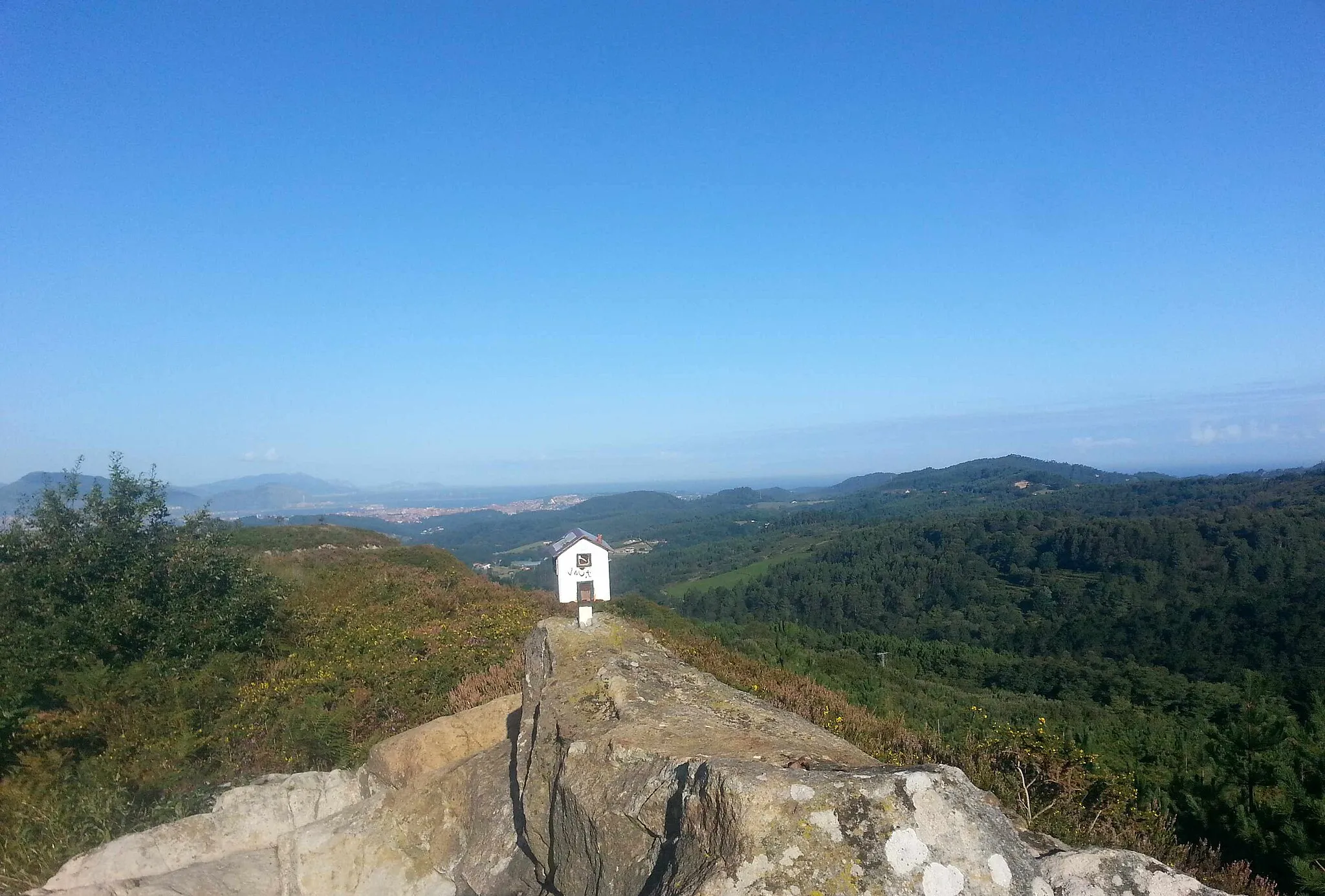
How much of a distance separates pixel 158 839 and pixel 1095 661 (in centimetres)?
6299

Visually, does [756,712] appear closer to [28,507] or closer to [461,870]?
[461,870]

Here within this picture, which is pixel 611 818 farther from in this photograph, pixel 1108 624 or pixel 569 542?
pixel 1108 624

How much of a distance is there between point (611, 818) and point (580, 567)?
307 inches

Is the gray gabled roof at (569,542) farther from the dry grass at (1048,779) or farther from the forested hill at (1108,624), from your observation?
the forested hill at (1108,624)

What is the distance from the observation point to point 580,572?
12258mm

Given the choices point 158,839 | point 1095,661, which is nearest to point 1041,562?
point 1095,661

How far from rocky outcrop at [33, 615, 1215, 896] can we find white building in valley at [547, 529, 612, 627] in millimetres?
3561

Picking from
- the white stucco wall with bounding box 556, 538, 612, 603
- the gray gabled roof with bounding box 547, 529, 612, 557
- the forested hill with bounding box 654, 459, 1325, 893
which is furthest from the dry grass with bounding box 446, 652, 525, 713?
the forested hill with bounding box 654, 459, 1325, 893

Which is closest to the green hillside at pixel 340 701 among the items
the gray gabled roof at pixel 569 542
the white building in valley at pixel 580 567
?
the white building in valley at pixel 580 567

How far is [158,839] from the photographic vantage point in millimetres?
6590

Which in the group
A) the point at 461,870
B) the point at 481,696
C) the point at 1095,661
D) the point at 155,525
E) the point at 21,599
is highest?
the point at 155,525

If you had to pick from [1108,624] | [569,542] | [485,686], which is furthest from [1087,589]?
[485,686]

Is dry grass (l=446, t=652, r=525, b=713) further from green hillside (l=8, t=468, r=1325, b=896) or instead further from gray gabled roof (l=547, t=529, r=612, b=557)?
gray gabled roof (l=547, t=529, r=612, b=557)

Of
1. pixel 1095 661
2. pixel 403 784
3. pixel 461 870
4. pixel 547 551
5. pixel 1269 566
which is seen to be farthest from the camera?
pixel 1269 566
